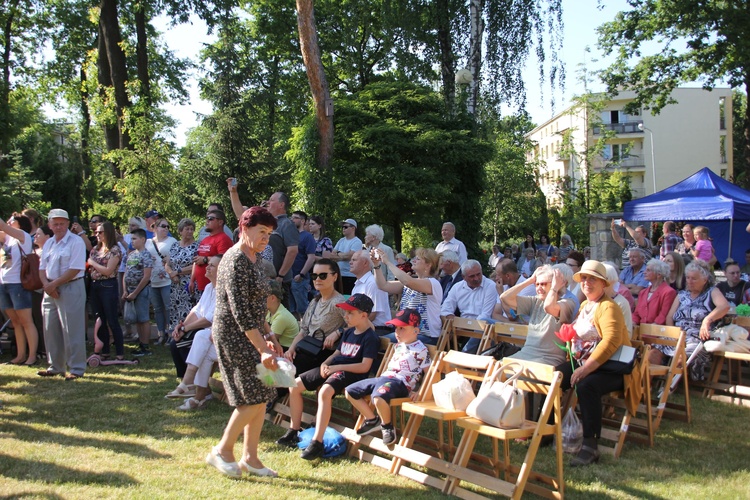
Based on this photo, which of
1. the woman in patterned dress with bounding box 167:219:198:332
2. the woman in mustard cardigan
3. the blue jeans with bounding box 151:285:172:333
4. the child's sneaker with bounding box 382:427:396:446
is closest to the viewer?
the child's sneaker with bounding box 382:427:396:446

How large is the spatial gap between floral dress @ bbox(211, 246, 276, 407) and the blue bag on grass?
82 centimetres

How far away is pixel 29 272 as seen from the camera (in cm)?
796

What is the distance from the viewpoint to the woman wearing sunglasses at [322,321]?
5.81m

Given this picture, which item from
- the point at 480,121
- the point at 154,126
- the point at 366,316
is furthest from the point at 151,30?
the point at 366,316

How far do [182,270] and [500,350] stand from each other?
4235 mm

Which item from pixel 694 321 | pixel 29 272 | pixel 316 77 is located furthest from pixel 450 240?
pixel 29 272

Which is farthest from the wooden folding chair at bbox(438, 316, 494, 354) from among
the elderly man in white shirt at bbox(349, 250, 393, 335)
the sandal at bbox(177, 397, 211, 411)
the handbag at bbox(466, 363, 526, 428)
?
the sandal at bbox(177, 397, 211, 411)

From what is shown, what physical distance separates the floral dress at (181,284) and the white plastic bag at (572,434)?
15.0 feet

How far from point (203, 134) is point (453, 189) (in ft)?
24.7

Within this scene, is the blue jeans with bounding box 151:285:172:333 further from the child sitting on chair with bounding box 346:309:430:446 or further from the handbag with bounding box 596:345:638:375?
the handbag with bounding box 596:345:638:375

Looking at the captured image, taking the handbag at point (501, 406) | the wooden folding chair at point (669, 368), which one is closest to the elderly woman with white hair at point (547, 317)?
the wooden folding chair at point (669, 368)

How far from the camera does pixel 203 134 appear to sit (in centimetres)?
1884

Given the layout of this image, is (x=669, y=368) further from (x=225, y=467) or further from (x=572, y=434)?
(x=225, y=467)

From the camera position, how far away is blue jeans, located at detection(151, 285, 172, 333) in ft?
30.6
